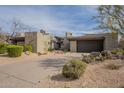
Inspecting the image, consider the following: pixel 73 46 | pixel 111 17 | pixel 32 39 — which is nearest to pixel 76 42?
pixel 73 46

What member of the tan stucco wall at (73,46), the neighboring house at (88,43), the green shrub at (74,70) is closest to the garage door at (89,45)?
the neighboring house at (88,43)

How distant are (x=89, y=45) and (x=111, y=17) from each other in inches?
608

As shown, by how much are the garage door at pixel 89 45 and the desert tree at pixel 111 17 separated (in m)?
14.3

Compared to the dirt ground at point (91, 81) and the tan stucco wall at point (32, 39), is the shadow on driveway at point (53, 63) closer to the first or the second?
the dirt ground at point (91, 81)

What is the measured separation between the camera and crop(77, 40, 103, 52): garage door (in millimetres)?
29266

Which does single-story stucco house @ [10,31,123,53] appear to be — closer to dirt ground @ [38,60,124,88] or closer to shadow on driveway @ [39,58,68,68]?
shadow on driveway @ [39,58,68,68]

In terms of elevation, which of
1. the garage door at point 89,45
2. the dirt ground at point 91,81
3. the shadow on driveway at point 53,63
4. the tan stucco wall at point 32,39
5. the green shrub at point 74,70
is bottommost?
the dirt ground at point 91,81

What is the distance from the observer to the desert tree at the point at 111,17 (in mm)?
14227

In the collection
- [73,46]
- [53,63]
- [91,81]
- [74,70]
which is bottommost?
[91,81]

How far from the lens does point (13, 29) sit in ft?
94.0

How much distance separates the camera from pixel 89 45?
98.0ft

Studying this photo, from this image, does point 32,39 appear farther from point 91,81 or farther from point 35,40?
point 91,81

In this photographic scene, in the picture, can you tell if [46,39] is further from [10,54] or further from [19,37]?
[10,54]
